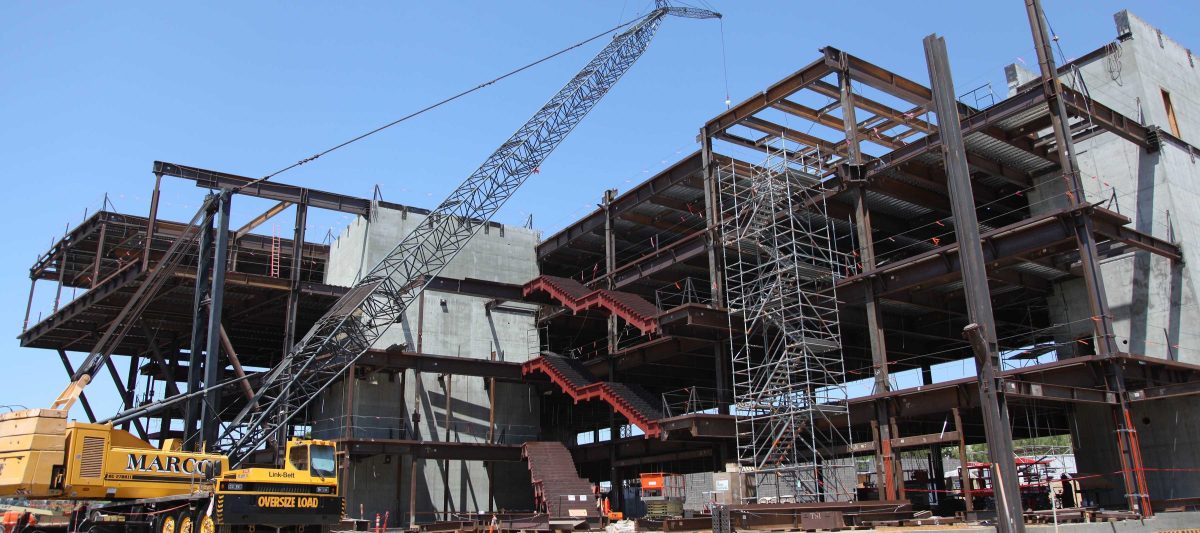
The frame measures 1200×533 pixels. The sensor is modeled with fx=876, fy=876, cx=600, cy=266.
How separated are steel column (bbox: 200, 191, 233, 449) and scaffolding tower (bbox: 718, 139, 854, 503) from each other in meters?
21.8

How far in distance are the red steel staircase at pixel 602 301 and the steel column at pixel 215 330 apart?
48.6 feet

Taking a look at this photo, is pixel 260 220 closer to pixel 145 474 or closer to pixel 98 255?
pixel 98 255

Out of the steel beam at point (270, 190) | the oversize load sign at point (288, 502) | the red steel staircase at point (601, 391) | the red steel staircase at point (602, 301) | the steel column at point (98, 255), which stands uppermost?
the steel beam at point (270, 190)

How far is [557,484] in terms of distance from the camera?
38219mm

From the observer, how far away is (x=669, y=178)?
42.0 meters

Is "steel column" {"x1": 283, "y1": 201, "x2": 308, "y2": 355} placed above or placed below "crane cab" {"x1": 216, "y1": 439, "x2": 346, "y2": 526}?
above

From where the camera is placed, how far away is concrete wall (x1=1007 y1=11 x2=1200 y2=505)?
98.5 feet

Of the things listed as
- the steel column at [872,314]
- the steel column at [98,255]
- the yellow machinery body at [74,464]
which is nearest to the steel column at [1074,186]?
the steel column at [872,314]

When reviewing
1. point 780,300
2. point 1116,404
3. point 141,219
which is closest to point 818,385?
point 780,300

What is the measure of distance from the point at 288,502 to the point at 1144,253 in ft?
99.0

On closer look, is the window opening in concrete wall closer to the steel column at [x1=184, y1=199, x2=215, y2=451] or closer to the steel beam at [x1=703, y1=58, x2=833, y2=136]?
the steel beam at [x1=703, y1=58, x2=833, y2=136]

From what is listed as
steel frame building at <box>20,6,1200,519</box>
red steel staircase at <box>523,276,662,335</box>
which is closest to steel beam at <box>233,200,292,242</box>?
steel frame building at <box>20,6,1200,519</box>

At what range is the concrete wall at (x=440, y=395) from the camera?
4241 cm

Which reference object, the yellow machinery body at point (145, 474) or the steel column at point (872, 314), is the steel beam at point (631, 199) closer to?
the steel column at point (872, 314)
